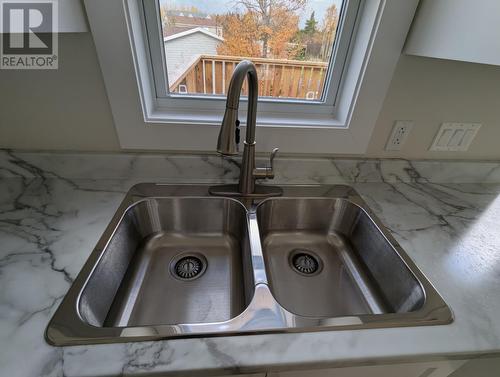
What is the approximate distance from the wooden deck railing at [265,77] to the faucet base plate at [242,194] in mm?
339

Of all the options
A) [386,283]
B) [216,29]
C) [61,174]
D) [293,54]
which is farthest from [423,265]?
[61,174]

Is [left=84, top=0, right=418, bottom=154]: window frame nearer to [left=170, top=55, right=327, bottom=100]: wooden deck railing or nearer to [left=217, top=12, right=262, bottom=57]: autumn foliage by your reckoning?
[left=170, top=55, right=327, bottom=100]: wooden deck railing

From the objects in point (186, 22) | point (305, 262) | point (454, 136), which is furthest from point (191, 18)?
point (454, 136)

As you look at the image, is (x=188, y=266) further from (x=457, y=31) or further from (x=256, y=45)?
(x=457, y=31)

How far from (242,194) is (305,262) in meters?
0.30

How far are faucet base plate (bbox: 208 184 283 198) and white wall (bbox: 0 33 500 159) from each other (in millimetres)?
362

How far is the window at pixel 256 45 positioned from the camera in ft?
2.54

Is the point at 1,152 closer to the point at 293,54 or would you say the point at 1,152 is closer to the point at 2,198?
A: the point at 2,198

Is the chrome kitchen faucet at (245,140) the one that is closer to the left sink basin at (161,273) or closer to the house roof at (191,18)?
the left sink basin at (161,273)

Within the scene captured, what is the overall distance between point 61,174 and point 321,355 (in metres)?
0.92

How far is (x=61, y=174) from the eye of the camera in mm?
840

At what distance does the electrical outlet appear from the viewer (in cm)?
87

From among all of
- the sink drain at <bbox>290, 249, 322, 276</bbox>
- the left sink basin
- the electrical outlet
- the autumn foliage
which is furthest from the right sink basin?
the autumn foliage

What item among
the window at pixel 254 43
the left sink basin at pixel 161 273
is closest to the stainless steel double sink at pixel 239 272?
the left sink basin at pixel 161 273
